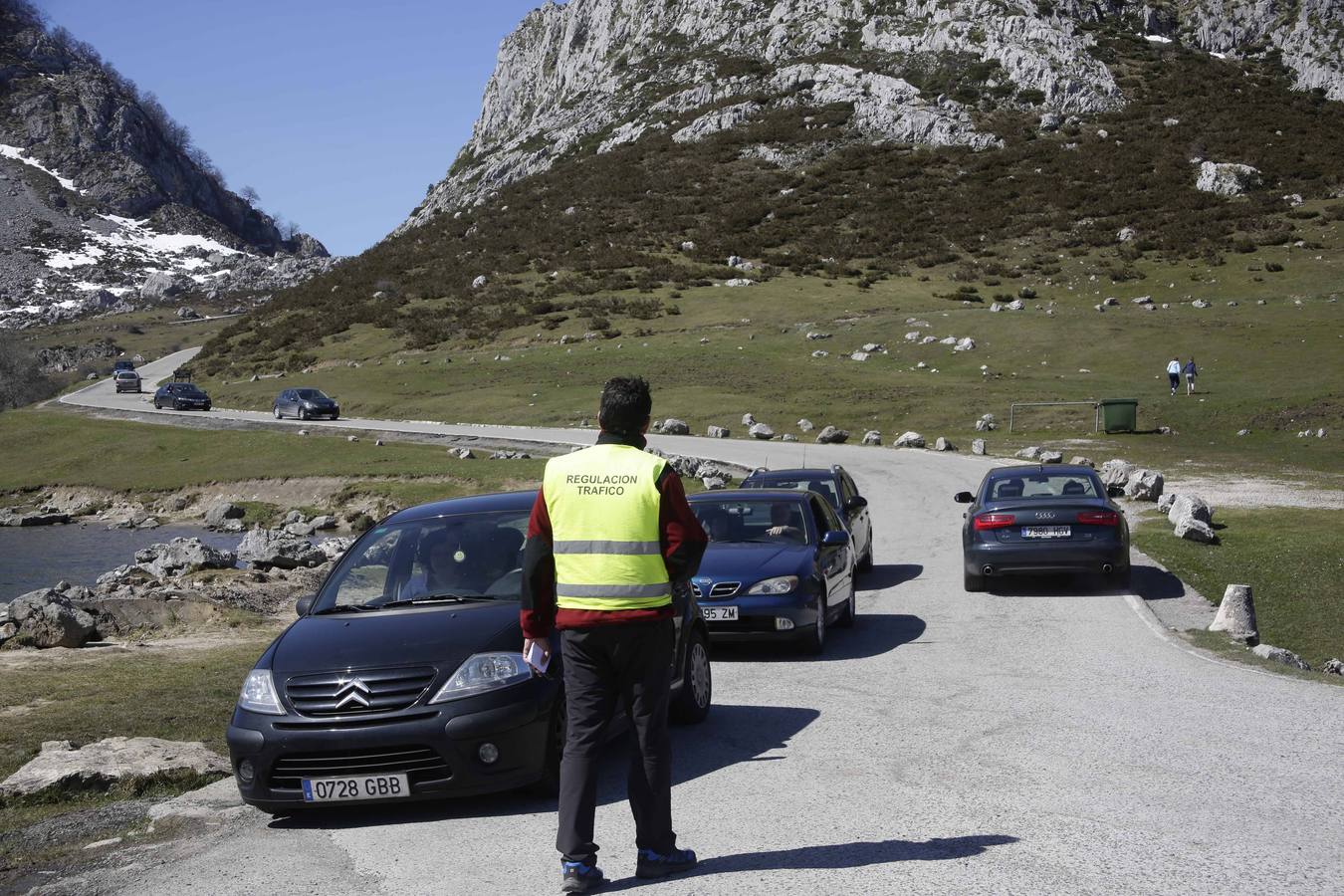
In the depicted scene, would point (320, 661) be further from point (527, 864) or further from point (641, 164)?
point (641, 164)

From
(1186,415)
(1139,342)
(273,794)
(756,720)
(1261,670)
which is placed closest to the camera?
(273,794)

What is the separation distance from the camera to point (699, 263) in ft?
246

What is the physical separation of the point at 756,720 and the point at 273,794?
3.52 m

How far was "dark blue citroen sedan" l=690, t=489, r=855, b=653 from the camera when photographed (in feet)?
37.0

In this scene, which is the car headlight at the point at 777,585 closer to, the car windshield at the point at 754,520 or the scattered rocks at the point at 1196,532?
the car windshield at the point at 754,520

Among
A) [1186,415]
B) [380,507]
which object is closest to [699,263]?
[1186,415]

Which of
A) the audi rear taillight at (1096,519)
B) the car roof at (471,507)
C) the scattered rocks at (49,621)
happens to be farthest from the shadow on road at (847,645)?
Result: the scattered rocks at (49,621)

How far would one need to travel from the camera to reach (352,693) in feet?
21.4

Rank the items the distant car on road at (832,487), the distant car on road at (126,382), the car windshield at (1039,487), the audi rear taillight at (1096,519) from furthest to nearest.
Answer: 1. the distant car on road at (126,382)
2. the distant car on road at (832,487)
3. the car windshield at (1039,487)
4. the audi rear taillight at (1096,519)

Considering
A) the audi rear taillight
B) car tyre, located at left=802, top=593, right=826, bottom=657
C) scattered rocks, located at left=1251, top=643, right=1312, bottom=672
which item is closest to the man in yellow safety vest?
car tyre, located at left=802, top=593, right=826, bottom=657

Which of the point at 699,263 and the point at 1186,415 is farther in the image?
the point at 699,263

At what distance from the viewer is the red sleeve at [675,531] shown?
5395 mm

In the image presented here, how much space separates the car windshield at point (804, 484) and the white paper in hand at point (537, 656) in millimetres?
11473

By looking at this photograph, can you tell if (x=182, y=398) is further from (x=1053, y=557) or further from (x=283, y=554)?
(x=1053, y=557)
